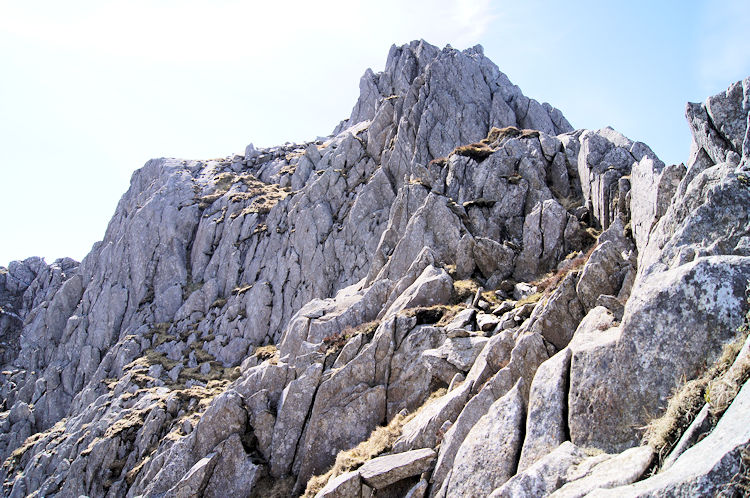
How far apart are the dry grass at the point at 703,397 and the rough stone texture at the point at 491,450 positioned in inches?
171

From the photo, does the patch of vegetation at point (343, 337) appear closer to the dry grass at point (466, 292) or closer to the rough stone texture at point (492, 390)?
the dry grass at point (466, 292)

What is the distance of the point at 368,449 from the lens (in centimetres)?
2120

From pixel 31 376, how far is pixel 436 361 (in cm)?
7703

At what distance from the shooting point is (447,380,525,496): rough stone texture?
46.5 ft

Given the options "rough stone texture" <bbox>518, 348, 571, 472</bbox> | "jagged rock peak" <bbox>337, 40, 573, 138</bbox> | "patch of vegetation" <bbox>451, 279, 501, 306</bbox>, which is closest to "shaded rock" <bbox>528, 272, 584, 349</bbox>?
"rough stone texture" <bbox>518, 348, 571, 472</bbox>

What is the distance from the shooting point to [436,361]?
2380 centimetres

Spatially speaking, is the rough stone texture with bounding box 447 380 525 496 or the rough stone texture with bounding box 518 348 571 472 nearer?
the rough stone texture with bounding box 518 348 571 472

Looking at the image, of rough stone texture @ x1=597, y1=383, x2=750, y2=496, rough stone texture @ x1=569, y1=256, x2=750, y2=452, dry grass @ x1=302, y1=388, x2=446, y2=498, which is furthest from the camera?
dry grass @ x1=302, y1=388, x2=446, y2=498

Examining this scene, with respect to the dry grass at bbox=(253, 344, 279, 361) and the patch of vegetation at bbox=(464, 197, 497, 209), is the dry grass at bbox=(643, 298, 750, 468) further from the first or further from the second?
the dry grass at bbox=(253, 344, 279, 361)

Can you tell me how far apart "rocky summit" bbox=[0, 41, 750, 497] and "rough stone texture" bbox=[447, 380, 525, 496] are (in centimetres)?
9

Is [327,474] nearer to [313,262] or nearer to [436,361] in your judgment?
[436,361]

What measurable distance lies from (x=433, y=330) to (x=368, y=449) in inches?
289

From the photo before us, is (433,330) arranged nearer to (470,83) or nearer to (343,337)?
(343,337)

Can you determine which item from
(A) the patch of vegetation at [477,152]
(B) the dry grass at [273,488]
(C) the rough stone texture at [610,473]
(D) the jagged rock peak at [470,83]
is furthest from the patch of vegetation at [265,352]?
(C) the rough stone texture at [610,473]
